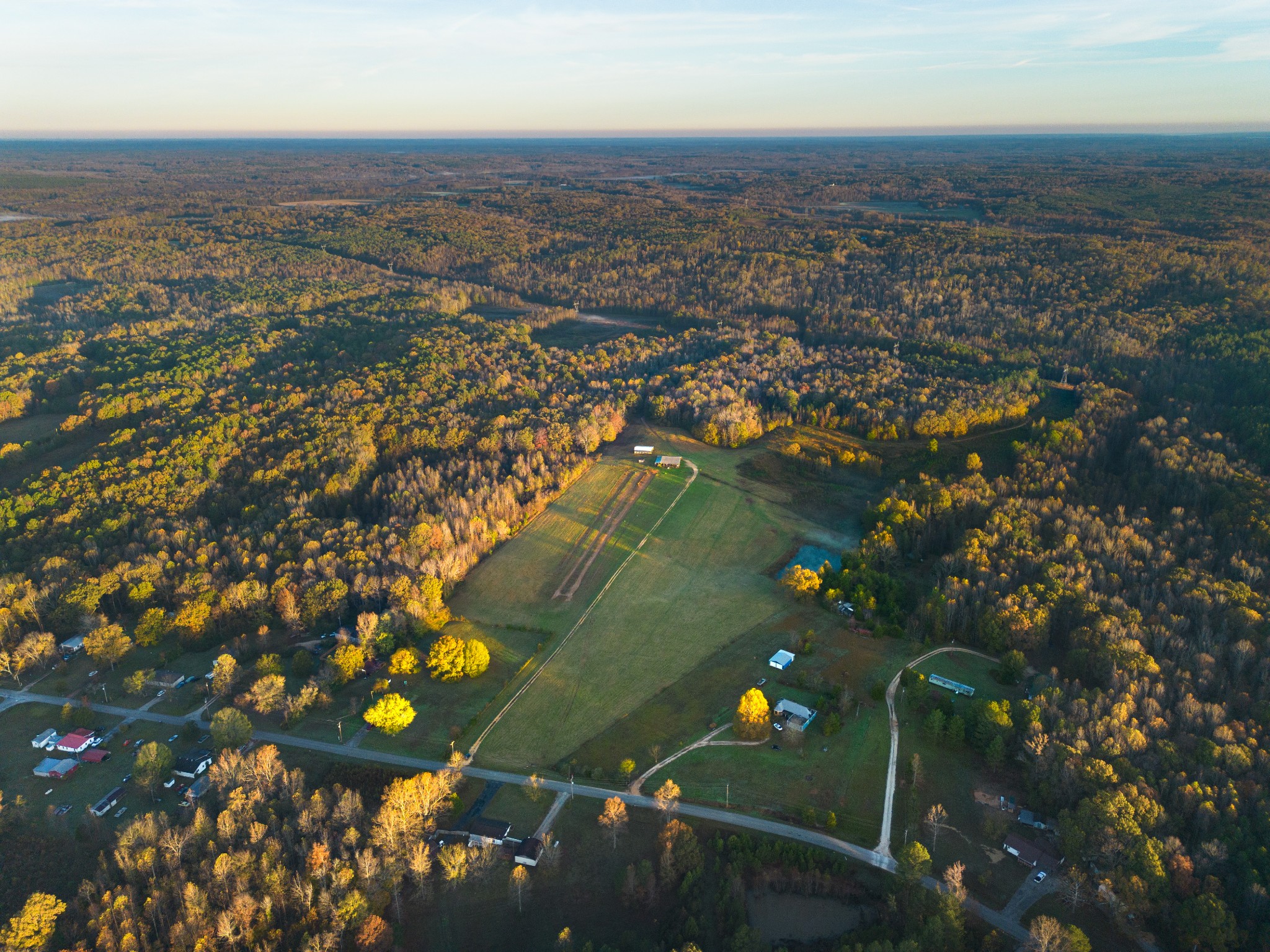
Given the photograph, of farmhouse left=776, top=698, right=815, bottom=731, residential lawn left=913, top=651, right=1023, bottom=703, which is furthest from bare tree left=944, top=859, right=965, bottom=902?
residential lawn left=913, top=651, right=1023, bottom=703

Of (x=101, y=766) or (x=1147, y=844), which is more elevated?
(x=1147, y=844)

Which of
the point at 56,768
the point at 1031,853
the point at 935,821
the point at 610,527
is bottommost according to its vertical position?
the point at 56,768

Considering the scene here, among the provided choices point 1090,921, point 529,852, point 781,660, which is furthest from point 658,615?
point 1090,921

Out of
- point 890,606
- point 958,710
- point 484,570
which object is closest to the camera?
point 958,710

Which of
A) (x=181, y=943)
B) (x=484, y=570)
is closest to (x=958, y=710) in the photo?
(x=484, y=570)

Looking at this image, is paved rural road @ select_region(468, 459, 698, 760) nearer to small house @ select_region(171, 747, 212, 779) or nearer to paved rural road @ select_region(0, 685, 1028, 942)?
paved rural road @ select_region(0, 685, 1028, 942)

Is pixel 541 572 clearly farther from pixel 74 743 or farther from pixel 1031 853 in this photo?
pixel 1031 853

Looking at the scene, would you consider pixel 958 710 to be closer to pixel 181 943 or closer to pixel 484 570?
pixel 484 570
